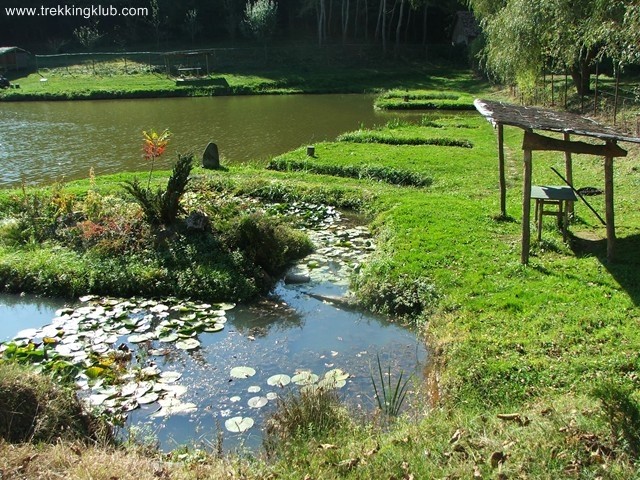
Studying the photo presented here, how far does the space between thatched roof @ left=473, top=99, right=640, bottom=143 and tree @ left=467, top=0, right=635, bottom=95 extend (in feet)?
15.1

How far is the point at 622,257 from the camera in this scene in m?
9.53

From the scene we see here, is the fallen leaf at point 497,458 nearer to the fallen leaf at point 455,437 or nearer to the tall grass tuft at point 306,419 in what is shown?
the fallen leaf at point 455,437

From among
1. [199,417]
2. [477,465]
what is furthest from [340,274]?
[477,465]

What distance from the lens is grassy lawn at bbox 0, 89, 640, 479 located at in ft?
17.2

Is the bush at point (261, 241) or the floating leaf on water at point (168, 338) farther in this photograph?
A: the bush at point (261, 241)

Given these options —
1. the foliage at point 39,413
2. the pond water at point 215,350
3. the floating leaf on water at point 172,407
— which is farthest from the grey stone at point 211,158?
the foliage at point 39,413

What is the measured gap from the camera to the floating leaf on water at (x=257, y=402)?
7.00 m

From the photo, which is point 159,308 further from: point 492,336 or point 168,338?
point 492,336

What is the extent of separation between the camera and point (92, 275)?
10.5 metres

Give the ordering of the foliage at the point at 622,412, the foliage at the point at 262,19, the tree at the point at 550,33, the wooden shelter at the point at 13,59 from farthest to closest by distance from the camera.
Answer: the foliage at the point at 262,19, the wooden shelter at the point at 13,59, the tree at the point at 550,33, the foliage at the point at 622,412

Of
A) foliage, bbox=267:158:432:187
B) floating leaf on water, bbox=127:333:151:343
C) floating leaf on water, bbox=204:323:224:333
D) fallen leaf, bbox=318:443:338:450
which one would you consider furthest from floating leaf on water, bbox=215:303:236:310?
foliage, bbox=267:158:432:187

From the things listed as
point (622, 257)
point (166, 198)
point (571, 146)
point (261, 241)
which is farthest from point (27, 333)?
point (622, 257)

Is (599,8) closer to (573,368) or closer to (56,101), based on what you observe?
(573,368)

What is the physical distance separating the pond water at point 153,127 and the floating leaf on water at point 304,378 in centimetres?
1296
